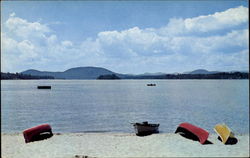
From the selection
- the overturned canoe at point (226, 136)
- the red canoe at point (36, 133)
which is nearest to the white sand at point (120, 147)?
the overturned canoe at point (226, 136)

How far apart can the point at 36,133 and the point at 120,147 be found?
6530 millimetres

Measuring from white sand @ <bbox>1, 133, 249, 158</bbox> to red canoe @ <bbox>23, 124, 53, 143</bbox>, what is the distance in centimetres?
53

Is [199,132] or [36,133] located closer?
[199,132]

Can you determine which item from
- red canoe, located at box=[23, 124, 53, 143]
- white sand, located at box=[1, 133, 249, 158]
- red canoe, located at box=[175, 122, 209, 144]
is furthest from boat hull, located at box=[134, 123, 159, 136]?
red canoe, located at box=[23, 124, 53, 143]

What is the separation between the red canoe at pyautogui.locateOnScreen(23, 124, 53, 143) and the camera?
60.0ft

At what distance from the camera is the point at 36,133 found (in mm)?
18906

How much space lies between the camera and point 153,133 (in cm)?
2220

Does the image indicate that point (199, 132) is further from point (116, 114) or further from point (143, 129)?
point (116, 114)

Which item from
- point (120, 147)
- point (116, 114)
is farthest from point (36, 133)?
point (116, 114)

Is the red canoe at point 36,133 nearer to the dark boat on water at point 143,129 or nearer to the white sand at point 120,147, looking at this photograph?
the white sand at point 120,147

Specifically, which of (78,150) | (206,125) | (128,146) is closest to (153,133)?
(128,146)

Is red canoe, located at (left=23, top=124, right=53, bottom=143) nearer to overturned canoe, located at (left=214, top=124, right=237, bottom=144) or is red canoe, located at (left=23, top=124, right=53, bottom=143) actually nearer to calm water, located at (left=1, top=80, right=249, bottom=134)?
calm water, located at (left=1, top=80, right=249, bottom=134)

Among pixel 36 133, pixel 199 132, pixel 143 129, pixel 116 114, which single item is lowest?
pixel 116 114

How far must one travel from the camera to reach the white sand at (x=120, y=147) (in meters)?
14.3
